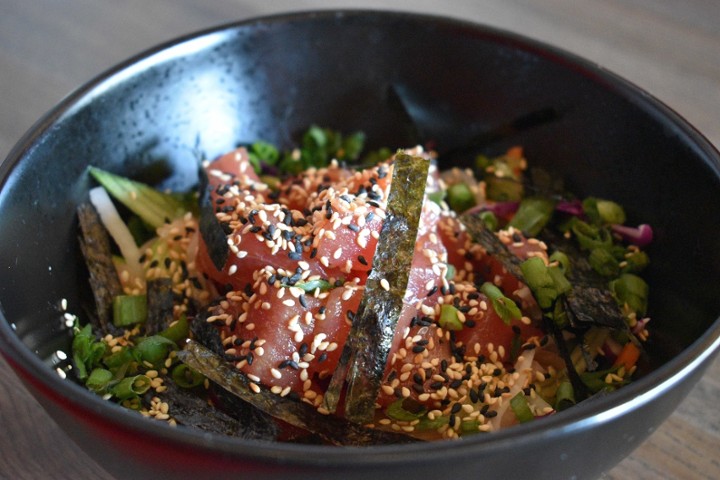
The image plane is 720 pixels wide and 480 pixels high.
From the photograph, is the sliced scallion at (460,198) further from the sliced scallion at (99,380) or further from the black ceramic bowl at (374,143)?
the sliced scallion at (99,380)

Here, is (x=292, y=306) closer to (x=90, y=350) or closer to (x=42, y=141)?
(x=90, y=350)

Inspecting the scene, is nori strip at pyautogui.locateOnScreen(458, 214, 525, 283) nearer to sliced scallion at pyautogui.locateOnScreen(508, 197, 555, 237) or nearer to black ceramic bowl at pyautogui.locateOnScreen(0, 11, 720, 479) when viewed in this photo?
sliced scallion at pyautogui.locateOnScreen(508, 197, 555, 237)

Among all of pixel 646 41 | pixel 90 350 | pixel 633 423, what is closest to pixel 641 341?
pixel 633 423

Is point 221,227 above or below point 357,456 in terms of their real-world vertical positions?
above

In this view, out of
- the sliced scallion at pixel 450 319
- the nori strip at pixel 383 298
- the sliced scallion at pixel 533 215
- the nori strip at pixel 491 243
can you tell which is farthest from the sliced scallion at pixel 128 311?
the sliced scallion at pixel 533 215

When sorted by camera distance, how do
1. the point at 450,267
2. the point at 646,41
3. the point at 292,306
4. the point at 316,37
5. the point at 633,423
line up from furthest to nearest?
1. the point at 646,41
2. the point at 316,37
3. the point at 450,267
4. the point at 292,306
5. the point at 633,423

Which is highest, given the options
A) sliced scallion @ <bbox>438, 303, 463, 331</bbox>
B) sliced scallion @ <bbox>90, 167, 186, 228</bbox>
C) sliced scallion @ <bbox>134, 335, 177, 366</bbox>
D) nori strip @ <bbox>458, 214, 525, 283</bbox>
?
sliced scallion @ <bbox>90, 167, 186, 228</bbox>

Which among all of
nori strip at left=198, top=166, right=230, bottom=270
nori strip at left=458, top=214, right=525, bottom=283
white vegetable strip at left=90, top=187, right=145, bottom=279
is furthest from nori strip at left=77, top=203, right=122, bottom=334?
nori strip at left=458, top=214, right=525, bottom=283
